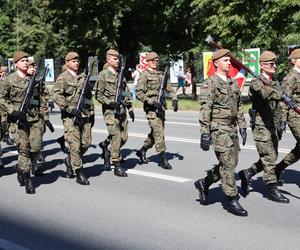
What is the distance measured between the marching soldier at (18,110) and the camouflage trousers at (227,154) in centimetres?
279

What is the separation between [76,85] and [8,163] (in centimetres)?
285

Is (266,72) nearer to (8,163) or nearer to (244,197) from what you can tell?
(244,197)

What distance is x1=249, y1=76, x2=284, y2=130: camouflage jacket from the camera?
6.87m

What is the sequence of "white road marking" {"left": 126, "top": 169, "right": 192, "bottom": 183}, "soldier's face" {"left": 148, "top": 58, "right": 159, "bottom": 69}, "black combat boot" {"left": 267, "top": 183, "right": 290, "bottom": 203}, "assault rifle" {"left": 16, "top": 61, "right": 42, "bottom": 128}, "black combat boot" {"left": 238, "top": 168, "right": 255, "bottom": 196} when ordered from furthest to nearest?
"soldier's face" {"left": 148, "top": 58, "right": 159, "bottom": 69}
"white road marking" {"left": 126, "top": 169, "right": 192, "bottom": 183}
"assault rifle" {"left": 16, "top": 61, "right": 42, "bottom": 128}
"black combat boot" {"left": 238, "top": 168, "right": 255, "bottom": 196}
"black combat boot" {"left": 267, "top": 183, "right": 290, "bottom": 203}

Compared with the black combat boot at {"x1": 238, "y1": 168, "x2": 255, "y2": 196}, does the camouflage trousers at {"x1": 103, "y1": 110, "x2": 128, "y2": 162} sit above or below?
above

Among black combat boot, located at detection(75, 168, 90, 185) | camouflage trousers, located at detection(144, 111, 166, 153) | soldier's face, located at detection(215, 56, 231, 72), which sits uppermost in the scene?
soldier's face, located at detection(215, 56, 231, 72)

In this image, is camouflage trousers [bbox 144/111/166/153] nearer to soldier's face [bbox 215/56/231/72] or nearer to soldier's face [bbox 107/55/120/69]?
soldier's face [bbox 107/55/120/69]

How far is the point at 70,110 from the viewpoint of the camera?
823 cm

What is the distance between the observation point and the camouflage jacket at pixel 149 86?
9.38 meters

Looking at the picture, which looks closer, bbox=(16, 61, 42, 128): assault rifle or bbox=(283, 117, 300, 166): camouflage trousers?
bbox=(283, 117, 300, 166): camouflage trousers

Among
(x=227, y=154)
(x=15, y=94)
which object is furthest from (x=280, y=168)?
(x=15, y=94)

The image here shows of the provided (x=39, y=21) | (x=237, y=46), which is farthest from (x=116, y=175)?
(x=39, y=21)

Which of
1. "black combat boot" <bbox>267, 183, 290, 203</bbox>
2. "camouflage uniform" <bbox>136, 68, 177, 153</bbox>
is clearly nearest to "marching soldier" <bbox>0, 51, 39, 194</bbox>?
"camouflage uniform" <bbox>136, 68, 177, 153</bbox>

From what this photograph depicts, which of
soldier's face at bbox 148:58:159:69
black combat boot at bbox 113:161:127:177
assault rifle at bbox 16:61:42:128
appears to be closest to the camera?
assault rifle at bbox 16:61:42:128
